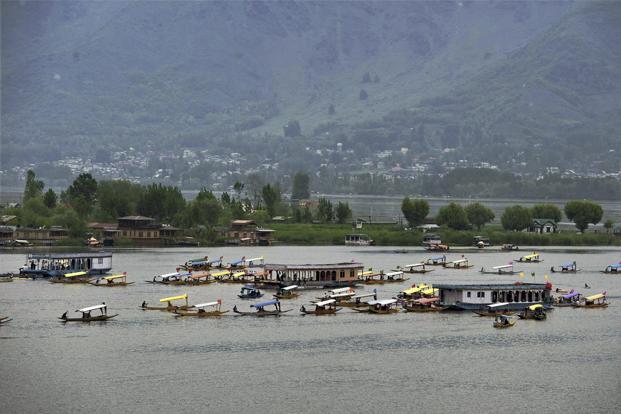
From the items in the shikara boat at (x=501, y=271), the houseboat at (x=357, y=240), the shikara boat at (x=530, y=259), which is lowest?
the shikara boat at (x=501, y=271)

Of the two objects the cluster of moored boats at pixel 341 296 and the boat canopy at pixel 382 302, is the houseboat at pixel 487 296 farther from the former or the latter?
the boat canopy at pixel 382 302

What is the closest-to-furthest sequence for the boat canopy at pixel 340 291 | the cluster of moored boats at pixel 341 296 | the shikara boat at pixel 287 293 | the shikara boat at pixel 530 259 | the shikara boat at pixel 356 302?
the cluster of moored boats at pixel 341 296
the shikara boat at pixel 356 302
the boat canopy at pixel 340 291
the shikara boat at pixel 287 293
the shikara boat at pixel 530 259

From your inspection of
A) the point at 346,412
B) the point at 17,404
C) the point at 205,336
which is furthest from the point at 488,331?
the point at 17,404

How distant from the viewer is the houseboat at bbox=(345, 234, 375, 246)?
192125mm

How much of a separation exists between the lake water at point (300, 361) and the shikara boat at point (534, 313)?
0.96 metres

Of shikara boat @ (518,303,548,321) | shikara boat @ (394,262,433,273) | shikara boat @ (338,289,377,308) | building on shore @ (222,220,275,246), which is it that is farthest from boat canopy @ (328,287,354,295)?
building on shore @ (222,220,275,246)

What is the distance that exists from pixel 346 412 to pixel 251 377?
971 cm

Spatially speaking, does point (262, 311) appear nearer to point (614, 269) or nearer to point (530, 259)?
point (614, 269)

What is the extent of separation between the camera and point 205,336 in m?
89.1

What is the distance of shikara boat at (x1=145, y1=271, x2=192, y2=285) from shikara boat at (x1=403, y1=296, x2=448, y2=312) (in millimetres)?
29578

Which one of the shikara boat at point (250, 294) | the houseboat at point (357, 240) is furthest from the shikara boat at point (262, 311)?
the houseboat at point (357, 240)

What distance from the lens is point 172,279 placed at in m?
125

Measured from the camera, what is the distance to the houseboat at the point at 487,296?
102 m

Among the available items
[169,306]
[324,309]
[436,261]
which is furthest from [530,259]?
[169,306]
